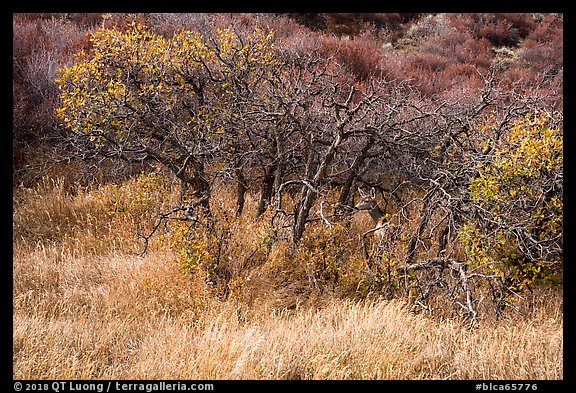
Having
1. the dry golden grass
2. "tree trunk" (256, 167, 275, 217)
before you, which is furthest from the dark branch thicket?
the dry golden grass

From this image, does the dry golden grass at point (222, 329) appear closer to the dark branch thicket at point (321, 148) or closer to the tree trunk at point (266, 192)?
the dark branch thicket at point (321, 148)

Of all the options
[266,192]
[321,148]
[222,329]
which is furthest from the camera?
[321,148]

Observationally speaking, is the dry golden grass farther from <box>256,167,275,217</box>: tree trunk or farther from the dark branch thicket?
<box>256,167,275,217</box>: tree trunk

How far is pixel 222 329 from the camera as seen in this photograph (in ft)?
14.2

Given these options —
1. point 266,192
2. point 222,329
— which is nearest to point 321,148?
point 266,192

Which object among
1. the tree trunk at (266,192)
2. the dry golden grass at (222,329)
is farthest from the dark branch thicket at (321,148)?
the dry golden grass at (222,329)

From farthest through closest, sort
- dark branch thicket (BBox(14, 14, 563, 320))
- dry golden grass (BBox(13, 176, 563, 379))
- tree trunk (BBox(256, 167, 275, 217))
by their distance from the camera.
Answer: tree trunk (BBox(256, 167, 275, 217)) → dark branch thicket (BBox(14, 14, 563, 320)) → dry golden grass (BBox(13, 176, 563, 379))

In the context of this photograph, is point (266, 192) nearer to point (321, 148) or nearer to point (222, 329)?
point (321, 148)

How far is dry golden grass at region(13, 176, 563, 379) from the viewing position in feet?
12.3

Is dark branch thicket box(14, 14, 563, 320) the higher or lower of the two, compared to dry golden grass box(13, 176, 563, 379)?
higher

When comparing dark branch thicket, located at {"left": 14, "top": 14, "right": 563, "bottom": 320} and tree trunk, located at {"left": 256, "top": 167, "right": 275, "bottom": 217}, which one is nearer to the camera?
dark branch thicket, located at {"left": 14, "top": 14, "right": 563, "bottom": 320}

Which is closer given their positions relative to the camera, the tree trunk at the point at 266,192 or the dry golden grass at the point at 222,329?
the dry golden grass at the point at 222,329

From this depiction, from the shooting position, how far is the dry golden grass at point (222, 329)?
3744mm

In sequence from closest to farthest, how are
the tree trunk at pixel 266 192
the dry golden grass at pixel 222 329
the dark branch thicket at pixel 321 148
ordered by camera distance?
the dry golden grass at pixel 222 329
the dark branch thicket at pixel 321 148
the tree trunk at pixel 266 192
